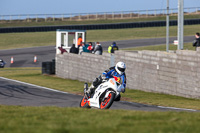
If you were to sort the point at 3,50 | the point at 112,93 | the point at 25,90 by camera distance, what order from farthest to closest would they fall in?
1. the point at 3,50
2. the point at 25,90
3. the point at 112,93

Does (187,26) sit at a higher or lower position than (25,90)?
higher

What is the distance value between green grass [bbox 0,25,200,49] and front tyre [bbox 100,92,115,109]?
4667cm

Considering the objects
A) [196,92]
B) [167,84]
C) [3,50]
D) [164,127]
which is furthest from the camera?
[3,50]

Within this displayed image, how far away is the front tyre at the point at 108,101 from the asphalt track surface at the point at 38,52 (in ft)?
94.8

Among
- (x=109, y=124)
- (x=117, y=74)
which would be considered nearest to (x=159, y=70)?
(x=117, y=74)

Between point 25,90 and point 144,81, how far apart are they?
599 cm

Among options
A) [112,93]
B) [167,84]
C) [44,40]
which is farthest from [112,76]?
[44,40]

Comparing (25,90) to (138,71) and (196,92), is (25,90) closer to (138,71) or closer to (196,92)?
(138,71)

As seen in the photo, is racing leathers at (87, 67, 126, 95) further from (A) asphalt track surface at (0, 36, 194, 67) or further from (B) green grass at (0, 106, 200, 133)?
(A) asphalt track surface at (0, 36, 194, 67)

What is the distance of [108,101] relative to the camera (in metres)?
12.1

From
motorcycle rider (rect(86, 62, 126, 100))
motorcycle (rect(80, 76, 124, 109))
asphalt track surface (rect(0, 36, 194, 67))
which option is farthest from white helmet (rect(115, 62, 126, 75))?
asphalt track surface (rect(0, 36, 194, 67))

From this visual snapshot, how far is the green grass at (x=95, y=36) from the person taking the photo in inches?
2359

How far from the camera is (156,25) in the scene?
6438 cm

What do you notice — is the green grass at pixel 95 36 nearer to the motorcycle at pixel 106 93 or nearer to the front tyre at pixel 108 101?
the motorcycle at pixel 106 93
